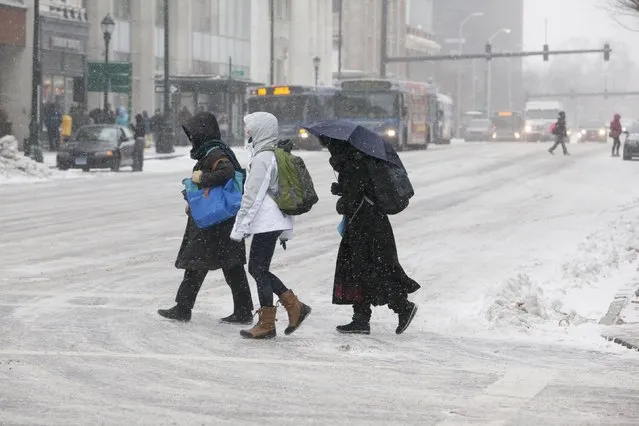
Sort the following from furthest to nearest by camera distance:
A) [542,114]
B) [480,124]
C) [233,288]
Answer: [480,124] < [542,114] < [233,288]

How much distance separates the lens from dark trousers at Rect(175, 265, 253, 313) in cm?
1141

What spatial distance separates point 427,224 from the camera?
22.1 metres

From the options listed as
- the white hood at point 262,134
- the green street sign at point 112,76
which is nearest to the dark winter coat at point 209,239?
the white hood at point 262,134

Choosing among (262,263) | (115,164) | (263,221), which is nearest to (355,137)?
(263,221)

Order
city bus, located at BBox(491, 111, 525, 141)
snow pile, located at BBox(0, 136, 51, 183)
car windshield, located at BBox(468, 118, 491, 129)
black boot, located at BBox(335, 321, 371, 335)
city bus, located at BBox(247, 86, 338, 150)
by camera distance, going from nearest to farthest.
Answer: black boot, located at BBox(335, 321, 371, 335) < snow pile, located at BBox(0, 136, 51, 183) < city bus, located at BBox(247, 86, 338, 150) < car windshield, located at BBox(468, 118, 491, 129) < city bus, located at BBox(491, 111, 525, 141)

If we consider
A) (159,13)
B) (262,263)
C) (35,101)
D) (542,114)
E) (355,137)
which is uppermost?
(159,13)

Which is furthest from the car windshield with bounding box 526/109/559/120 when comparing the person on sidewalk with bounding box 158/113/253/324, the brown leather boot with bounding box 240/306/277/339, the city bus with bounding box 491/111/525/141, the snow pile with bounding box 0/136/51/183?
the brown leather boot with bounding box 240/306/277/339

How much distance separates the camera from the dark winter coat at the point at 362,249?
35.0 ft

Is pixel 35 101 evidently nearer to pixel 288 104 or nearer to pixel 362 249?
pixel 288 104

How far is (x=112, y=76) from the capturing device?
174ft

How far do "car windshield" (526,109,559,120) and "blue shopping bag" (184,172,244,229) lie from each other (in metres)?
81.0

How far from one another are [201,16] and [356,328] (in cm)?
6362

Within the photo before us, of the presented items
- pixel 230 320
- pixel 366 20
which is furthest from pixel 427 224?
pixel 366 20

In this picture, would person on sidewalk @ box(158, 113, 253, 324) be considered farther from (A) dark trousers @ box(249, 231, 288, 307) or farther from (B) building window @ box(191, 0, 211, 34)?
(B) building window @ box(191, 0, 211, 34)
